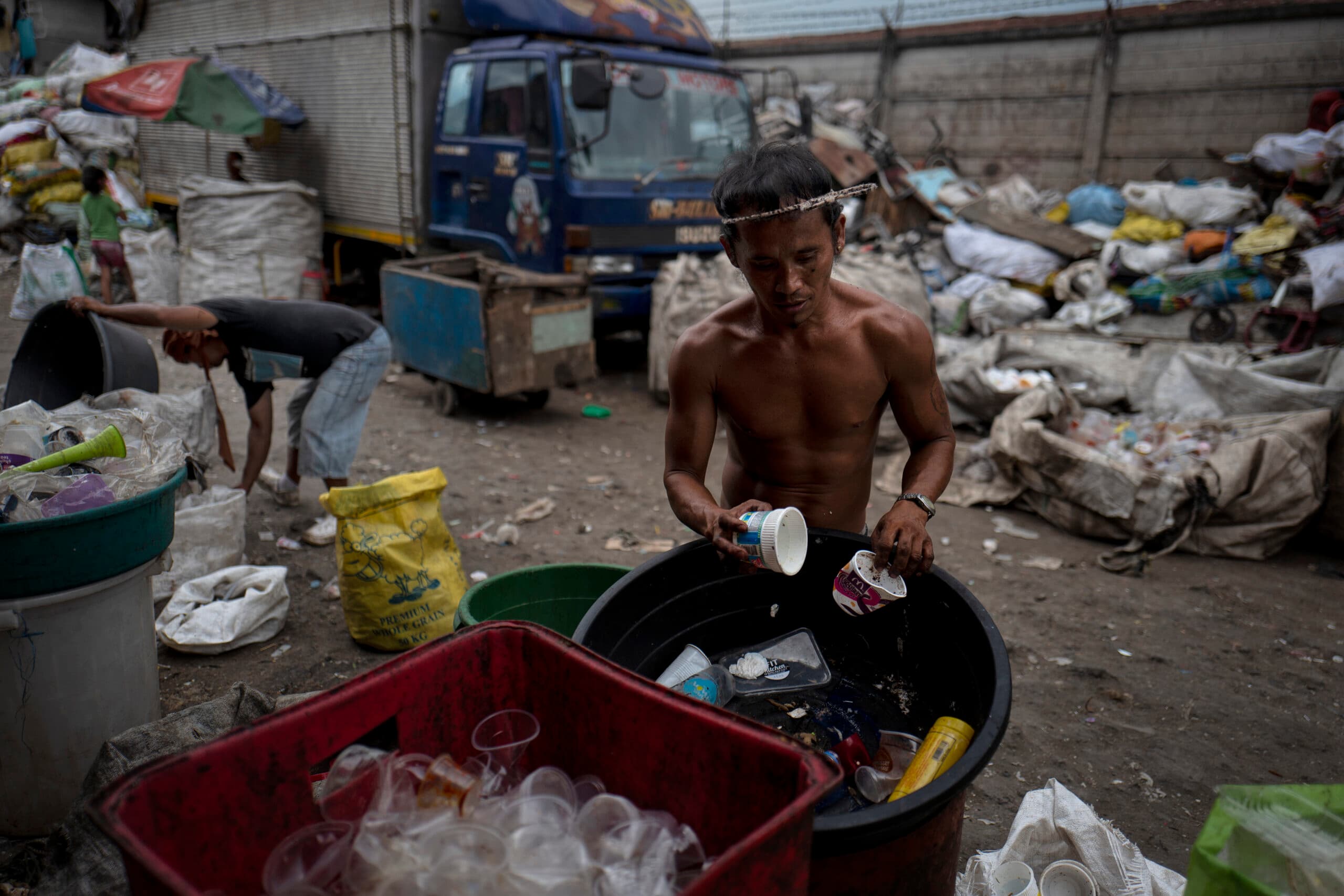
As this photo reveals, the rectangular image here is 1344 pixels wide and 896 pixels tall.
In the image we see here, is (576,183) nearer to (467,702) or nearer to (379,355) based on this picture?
(379,355)

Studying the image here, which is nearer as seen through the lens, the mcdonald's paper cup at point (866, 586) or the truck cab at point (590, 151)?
the mcdonald's paper cup at point (866, 586)

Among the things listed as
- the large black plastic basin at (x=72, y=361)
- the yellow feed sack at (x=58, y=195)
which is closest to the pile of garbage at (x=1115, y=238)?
the large black plastic basin at (x=72, y=361)

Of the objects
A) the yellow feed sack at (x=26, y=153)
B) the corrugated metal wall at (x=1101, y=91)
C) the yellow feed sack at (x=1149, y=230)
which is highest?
the corrugated metal wall at (x=1101, y=91)

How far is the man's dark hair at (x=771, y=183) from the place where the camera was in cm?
173

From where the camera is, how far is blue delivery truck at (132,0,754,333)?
642cm

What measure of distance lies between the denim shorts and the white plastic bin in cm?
200

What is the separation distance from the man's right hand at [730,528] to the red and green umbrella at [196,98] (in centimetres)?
884

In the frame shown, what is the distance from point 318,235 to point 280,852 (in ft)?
29.4

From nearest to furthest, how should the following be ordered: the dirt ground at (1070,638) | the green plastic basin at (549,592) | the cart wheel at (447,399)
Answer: the dirt ground at (1070,638) → the green plastic basin at (549,592) → the cart wheel at (447,399)

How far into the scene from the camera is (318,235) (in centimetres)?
893

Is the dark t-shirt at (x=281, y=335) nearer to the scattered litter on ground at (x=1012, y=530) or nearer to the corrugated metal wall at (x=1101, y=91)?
the scattered litter on ground at (x=1012, y=530)

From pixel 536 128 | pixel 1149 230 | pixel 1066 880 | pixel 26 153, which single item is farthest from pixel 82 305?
pixel 26 153

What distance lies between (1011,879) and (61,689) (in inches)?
92.8

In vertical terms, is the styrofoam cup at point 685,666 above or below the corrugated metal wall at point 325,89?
below
